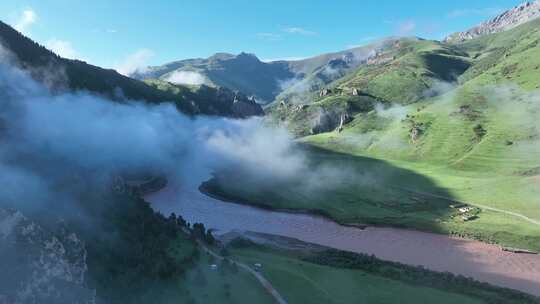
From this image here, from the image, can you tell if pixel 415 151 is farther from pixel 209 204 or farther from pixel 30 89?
pixel 30 89

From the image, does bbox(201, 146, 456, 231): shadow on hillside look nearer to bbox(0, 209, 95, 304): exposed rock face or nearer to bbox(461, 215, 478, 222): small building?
bbox(461, 215, 478, 222): small building

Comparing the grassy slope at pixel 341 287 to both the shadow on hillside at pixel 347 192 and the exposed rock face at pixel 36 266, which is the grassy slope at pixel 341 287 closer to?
the exposed rock face at pixel 36 266

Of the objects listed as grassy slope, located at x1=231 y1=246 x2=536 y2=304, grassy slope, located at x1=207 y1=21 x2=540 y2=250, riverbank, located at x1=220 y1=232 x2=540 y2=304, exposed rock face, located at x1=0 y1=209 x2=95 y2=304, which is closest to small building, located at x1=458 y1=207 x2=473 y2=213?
grassy slope, located at x1=207 y1=21 x2=540 y2=250

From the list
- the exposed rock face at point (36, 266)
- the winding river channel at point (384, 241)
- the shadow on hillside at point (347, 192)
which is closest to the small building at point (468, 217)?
the shadow on hillside at point (347, 192)

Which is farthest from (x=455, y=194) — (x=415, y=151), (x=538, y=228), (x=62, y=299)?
(x=62, y=299)

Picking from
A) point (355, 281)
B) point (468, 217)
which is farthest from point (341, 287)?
point (468, 217)

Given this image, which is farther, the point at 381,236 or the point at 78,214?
the point at 381,236
